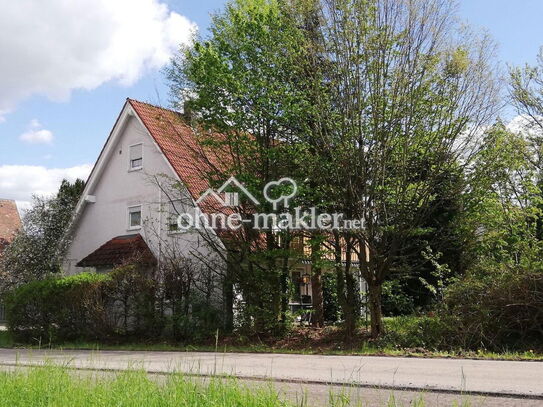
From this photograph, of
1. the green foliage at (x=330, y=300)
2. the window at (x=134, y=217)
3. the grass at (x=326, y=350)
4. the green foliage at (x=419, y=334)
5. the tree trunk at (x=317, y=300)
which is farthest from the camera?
the window at (x=134, y=217)

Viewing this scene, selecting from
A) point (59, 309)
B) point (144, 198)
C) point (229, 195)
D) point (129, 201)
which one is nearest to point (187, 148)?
point (229, 195)

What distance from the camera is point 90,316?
742 inches

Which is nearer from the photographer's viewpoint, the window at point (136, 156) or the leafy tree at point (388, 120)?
the leafy tree at point (388, 120)

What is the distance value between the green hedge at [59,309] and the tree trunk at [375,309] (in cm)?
807

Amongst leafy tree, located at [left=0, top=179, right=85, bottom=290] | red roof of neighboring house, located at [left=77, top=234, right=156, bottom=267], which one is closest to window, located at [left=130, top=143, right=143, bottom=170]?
red roof of neighboring house, located at [left=77, top=234, right=156, bottom=267]

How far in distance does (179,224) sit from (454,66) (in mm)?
9604

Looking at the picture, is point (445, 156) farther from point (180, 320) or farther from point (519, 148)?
point (180, 320)

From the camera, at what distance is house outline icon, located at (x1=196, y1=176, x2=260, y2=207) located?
17.2 m

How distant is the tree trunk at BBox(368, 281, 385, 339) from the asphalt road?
3592 millimetres

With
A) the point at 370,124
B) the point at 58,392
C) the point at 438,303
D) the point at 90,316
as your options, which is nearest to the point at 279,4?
the point at 370,124

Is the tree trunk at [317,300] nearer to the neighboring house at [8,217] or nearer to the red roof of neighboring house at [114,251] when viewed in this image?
the red roof of neighboring house at [114,251]

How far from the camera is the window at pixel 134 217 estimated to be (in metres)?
26.4

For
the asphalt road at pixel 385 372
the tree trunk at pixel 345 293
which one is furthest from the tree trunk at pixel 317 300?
the asphalt road at pixel 385 372

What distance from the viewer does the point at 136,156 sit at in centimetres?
2672
